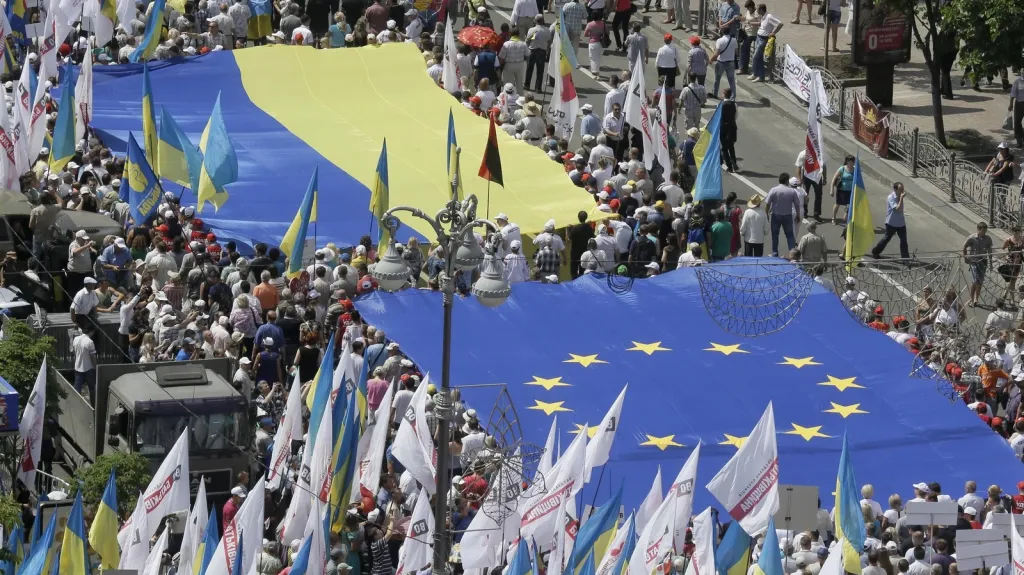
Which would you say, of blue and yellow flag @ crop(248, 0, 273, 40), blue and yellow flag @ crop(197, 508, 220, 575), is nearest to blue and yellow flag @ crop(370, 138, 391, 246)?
blue and yellow flag @ crop(197, 508, 220, 575)

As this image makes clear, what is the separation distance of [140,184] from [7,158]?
3.10 meters

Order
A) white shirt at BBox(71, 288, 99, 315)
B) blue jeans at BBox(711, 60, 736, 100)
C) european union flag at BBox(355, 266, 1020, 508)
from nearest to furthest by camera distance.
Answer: european union flag at BBox(355, 266, 1020, 508), white shirt at BBox(71, 288, 99, 315), blue jeans at BBox(711, 60, 736, 100)

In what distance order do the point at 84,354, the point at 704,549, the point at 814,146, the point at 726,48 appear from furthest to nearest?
the point at 726,48
the point at 814,146
the point at 84,354
the point at 704,549

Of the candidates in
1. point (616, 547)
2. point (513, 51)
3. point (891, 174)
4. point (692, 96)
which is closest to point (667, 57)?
point (692, 96)

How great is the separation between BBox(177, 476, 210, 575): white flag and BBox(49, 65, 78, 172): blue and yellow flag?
13140 mm

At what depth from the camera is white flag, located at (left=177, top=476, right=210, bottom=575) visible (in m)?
25.1

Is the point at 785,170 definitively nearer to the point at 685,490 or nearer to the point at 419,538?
the point at 685,490

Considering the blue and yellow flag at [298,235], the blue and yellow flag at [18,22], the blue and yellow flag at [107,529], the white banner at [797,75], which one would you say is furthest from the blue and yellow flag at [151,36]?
the blue and yellow flag at [107,529]

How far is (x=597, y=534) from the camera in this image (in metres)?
25.6

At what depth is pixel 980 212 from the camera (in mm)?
41188

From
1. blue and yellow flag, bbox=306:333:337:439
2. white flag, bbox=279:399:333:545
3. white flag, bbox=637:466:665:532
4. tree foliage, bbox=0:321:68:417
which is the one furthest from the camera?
tree foliage, bbox=0:321:68:417

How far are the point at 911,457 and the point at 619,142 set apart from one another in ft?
38.9

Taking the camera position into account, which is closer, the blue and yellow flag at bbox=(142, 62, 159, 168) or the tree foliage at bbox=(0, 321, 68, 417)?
the tree foliage at bbox=(0, 321, 68, 417)

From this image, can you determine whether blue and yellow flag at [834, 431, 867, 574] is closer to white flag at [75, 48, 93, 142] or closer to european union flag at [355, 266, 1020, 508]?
european union flag at [355, 266, 1020, 508]
